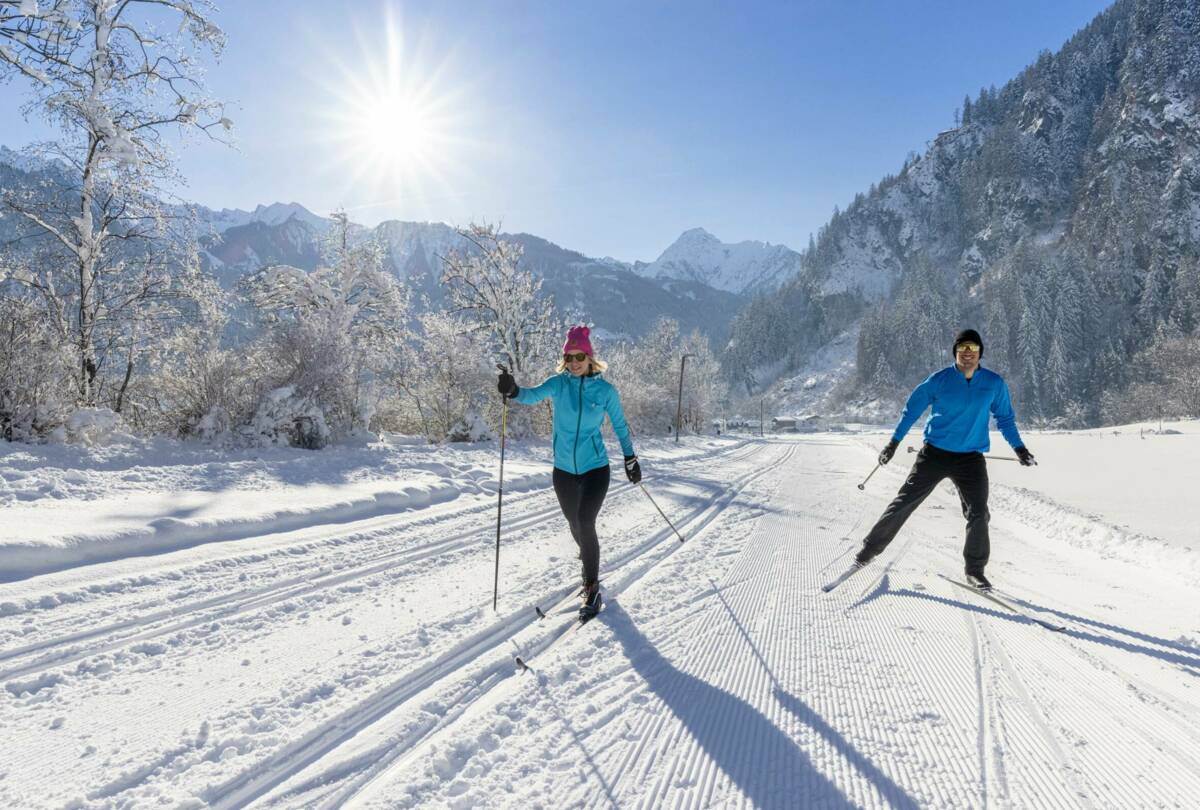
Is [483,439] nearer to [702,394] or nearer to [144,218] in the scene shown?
[144,218]

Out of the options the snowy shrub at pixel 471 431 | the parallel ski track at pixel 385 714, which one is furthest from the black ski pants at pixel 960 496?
the snowy shrub at pixel 471 431

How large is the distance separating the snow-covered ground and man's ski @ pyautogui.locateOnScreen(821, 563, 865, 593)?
97 mm

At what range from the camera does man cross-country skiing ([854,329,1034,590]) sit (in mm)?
4324

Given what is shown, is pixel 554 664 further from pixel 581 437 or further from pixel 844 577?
pixel 844 577

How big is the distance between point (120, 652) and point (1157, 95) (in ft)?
502

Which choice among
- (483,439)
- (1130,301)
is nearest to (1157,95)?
(1130,301)

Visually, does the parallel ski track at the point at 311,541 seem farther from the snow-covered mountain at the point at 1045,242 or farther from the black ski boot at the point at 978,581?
the snow-covered mountain at the point at 1045,242

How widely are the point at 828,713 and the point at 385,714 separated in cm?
207

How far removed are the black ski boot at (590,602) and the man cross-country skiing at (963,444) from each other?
241cm

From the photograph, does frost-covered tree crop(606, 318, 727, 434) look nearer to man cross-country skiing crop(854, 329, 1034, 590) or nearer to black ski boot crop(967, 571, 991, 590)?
man cross-country skiing crop(854, 329, 1034, 590)

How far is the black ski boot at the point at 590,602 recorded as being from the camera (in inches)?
143

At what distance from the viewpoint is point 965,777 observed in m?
1.98

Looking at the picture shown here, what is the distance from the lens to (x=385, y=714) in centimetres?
245

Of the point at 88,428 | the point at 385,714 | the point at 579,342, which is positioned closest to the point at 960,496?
the point at 579,342
